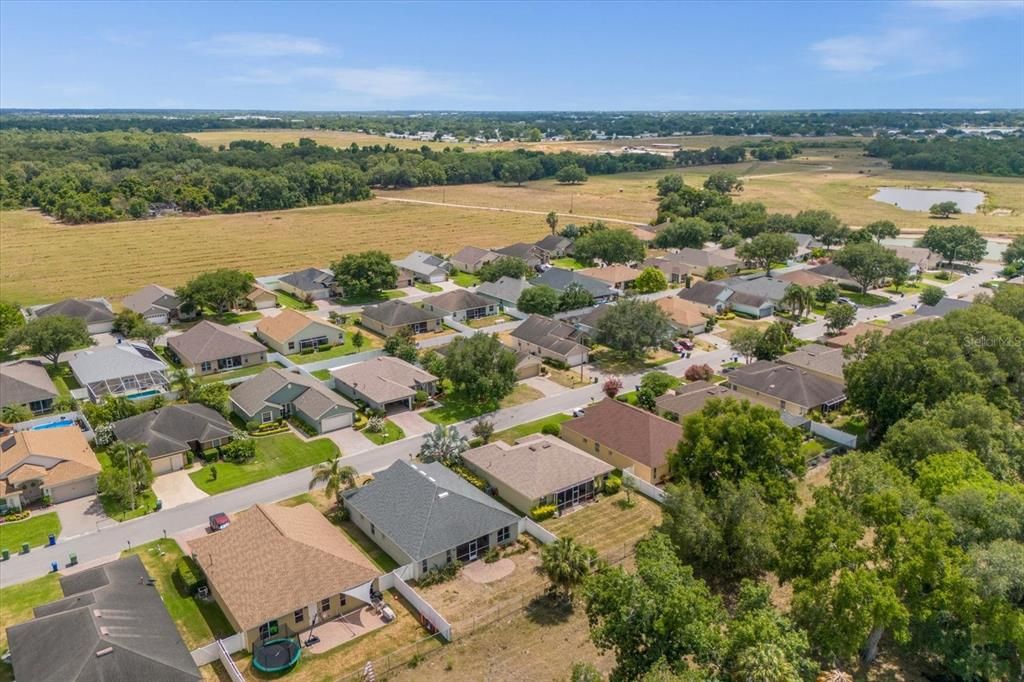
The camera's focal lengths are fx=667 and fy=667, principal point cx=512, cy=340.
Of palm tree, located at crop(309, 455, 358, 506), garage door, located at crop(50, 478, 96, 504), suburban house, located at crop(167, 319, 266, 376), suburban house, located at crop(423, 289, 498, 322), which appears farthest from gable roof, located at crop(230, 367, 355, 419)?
suburban house, located at crop(423, 289, 498, 322)

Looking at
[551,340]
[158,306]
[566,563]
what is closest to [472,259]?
[551,340]

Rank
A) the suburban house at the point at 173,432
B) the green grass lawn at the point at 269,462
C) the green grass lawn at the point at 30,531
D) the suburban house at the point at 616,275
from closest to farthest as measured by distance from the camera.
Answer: the green grass lawn at the point at 30,531
the green grass lawn at the point at 269,462
the suburban house at the point at 173,432
the suburban house at the point at 616,275

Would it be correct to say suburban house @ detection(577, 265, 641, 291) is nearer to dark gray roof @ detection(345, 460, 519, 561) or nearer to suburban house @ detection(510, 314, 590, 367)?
suburban house @ detection(510, 314, 590, 367)

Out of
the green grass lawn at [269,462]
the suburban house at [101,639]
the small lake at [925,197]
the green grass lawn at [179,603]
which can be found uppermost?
the small lake at [925,197]

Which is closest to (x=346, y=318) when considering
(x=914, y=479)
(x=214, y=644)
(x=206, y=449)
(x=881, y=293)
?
(x=206, y=449)

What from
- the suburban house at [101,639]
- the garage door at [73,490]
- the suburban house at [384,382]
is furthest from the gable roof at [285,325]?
the suburban house at [101,639]

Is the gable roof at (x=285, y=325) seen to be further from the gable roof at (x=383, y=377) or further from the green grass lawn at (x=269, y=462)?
the green grass lawn at (x=269, y=462)

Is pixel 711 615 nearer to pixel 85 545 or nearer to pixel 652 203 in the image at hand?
pixel 85 545

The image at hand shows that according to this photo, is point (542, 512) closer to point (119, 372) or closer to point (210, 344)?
point (119, 372)
